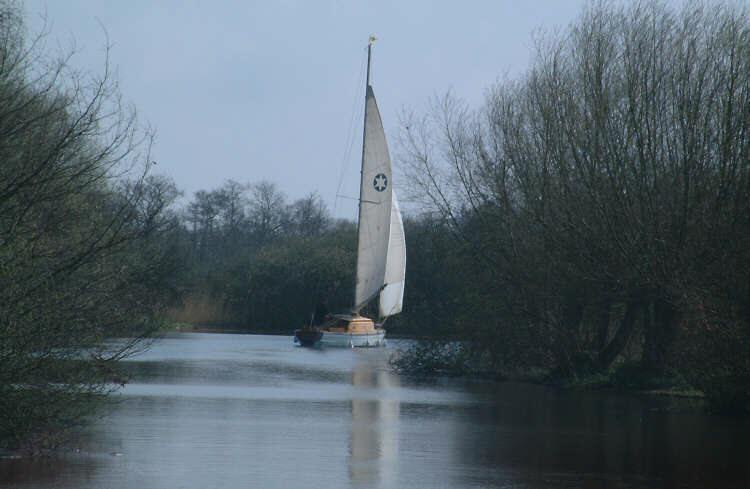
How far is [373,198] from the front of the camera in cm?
5019

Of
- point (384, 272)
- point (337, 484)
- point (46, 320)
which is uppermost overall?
point (384, 272)

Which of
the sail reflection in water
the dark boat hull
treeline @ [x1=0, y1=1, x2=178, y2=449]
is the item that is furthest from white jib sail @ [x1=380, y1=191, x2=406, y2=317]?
treeline @ [x1=0, y1=1, x2=178, y2=449]

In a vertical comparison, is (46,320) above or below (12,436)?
above

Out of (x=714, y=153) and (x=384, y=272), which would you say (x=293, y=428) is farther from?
(x=384, y=272)

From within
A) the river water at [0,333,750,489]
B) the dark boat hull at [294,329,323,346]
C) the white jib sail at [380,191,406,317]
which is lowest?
the river water at [0,333,750,489]

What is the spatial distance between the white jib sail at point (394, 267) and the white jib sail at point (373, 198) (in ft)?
2.05

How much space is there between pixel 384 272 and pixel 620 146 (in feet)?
82.8

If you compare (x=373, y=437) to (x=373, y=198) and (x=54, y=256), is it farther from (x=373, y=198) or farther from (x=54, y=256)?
(x=373, y=198)

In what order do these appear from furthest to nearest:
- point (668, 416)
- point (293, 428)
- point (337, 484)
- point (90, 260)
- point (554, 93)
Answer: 1. point (554, 93)
2. point (668, 416)
3. point (293, 428)
4. point (90, 260)
5. point (337, 484)

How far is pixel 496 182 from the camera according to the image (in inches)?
1266

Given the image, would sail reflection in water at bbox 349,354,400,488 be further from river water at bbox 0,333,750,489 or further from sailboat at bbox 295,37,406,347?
sailboat at bbox 295,37,406,347

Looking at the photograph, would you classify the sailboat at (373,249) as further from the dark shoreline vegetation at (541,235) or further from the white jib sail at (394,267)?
the dark shoreline vegetation at (541,235)

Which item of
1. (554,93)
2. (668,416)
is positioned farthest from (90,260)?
(554,93)

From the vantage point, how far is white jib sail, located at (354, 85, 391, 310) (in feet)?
164
